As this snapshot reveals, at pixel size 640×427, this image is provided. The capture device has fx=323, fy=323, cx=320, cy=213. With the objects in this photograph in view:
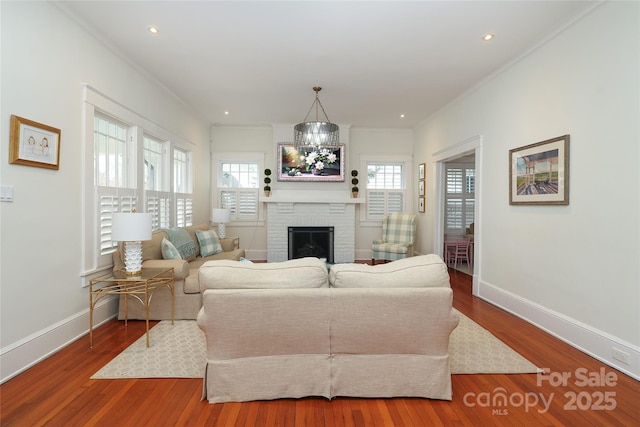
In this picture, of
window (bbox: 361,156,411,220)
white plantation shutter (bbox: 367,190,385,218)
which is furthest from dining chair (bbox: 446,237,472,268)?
white plantation shutter (bbox: 367,190,385,218)

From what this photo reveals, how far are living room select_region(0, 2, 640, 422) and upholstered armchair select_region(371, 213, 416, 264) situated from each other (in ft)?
6.51

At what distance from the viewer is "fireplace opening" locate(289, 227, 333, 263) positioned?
6.61 meters

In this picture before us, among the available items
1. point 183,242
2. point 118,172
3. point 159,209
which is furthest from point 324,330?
point 159,209

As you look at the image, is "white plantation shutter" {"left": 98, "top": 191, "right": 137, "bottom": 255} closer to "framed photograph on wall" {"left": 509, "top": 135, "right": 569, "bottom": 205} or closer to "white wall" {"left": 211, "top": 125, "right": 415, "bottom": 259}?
"white wall" {"left": 211, "top": 125, "right": 415, "bottom": 259}

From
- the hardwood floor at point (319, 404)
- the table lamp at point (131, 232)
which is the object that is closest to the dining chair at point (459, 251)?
the hardwood floor at point (319, 404)

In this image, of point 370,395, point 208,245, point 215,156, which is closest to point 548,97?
point 370,395

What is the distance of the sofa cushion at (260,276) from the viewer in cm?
187

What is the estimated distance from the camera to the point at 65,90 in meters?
2.74

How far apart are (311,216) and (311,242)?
54cm

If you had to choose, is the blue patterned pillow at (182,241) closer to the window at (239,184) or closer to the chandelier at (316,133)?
the chandelier at (316,133)

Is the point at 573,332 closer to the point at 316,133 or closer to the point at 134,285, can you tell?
the point at 316,133

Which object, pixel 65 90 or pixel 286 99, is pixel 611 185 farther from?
pixel 65 90

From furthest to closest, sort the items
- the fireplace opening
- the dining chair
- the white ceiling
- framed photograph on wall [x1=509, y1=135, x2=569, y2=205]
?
the fireplace opening
the dining chair
framed photograph on wall [x1=509, y1=135, x2=569, y2=205]
the white ceiling

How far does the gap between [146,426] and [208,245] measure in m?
3.08
